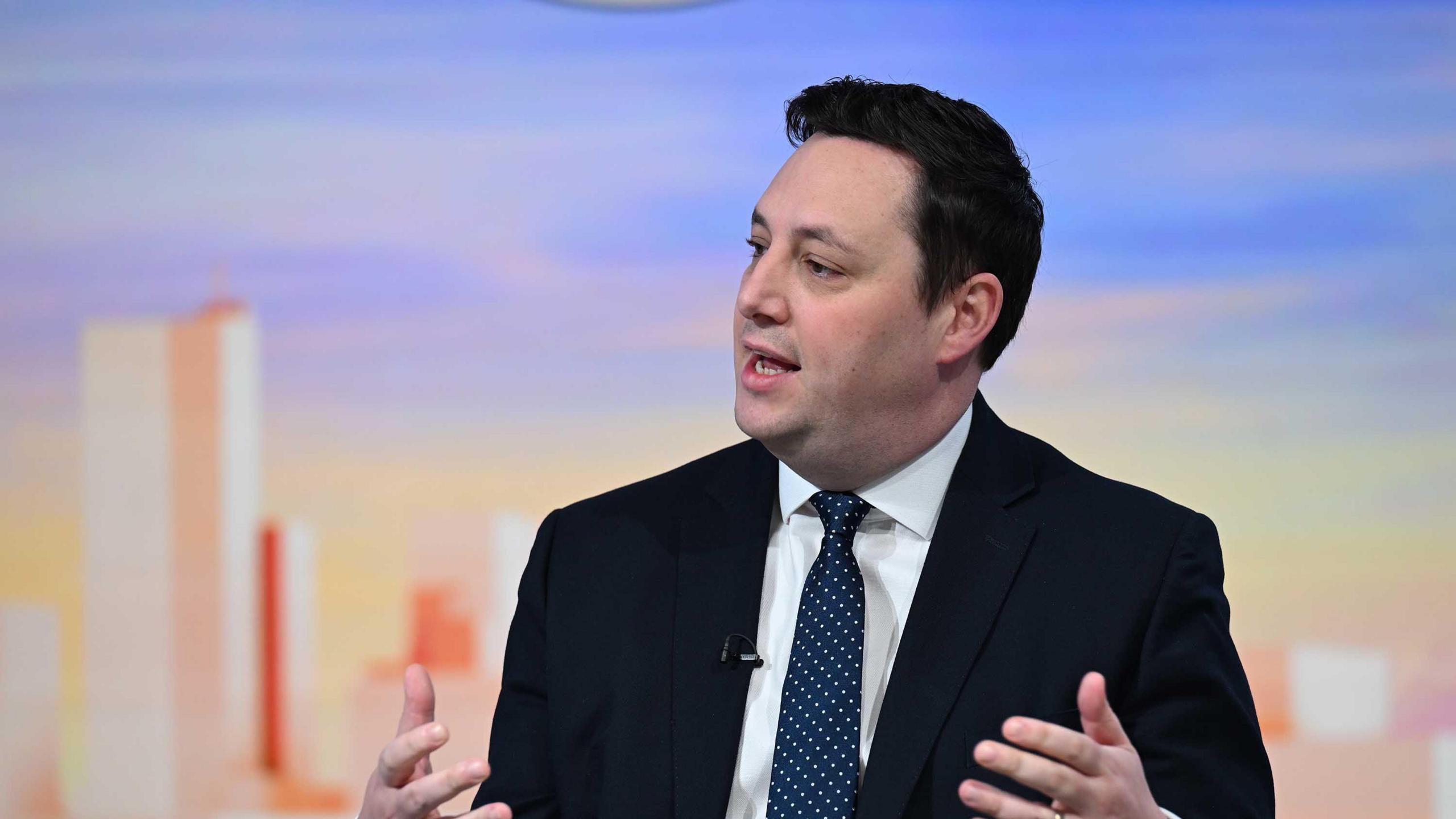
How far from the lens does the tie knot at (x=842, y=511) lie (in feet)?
6.55

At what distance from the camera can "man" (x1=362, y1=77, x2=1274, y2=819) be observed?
6.05 feet

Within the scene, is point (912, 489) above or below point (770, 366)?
below

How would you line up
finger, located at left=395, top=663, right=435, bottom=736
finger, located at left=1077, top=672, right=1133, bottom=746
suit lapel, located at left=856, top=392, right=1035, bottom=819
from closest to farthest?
1. finger, located at left=1077, top=672, right=1133, bottom=746
2. finger, located at left=395, top=663, right=435, bottom=736
3. suit lapel, located at left=856, top=392, right=1035, bottom=819

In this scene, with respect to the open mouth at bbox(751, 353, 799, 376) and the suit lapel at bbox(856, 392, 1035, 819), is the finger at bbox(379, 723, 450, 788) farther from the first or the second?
the open mouth at bbox(751, 353, 799, 376)

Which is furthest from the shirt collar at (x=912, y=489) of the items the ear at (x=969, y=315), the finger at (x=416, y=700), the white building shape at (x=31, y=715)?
the white building shape at (x=31, y=715)

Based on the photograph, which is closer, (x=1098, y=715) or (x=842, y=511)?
(x=1098, y=715)

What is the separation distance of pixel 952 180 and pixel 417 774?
1090 millimetres

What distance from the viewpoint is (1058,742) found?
1.45 meters

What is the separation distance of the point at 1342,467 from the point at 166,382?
2769 mm

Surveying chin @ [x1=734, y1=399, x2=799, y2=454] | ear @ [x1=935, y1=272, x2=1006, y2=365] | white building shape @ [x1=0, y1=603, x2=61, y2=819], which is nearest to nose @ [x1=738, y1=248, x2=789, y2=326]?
chin @ [x1=734, y1=399, x2=799, y2=454]

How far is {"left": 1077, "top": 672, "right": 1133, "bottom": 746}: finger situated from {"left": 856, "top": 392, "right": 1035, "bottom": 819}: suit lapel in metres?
0.30

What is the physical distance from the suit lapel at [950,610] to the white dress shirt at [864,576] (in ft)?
0.12

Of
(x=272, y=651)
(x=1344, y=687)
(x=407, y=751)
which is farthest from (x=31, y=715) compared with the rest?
(x=1344, y=687)

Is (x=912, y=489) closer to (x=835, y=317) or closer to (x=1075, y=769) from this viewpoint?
(x=835, y=317)
